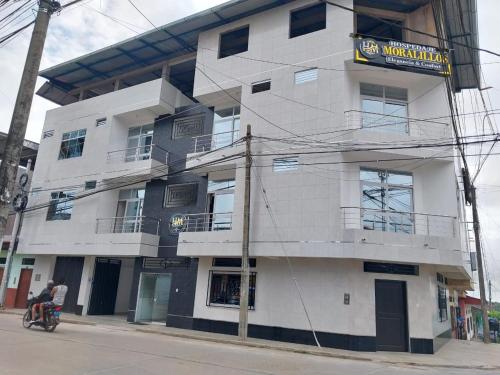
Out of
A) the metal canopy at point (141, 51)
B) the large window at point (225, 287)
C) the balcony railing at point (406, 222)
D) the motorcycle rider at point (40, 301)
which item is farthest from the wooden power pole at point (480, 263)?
the motorcycle rider at point (40, 301)

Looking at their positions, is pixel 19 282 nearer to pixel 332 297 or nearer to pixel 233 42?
pixel 233 42

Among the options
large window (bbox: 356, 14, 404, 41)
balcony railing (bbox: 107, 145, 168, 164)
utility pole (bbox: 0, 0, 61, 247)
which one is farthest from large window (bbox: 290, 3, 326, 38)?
utility pole (bbox: 0, 0, 61, 247)

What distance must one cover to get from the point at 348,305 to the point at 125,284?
45.2 feet

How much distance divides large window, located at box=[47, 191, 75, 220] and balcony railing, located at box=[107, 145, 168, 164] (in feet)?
10.0

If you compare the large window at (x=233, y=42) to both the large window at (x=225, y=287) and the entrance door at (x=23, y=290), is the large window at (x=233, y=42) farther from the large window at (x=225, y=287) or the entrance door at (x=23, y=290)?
the entrance door at (x=23, y=290)

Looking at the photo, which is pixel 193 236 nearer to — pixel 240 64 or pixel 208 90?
pixel 208 90

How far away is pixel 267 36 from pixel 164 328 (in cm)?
1280

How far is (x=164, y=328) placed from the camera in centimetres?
1628

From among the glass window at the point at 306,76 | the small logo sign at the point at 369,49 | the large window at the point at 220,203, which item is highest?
the small logo sign at the point at 369,49

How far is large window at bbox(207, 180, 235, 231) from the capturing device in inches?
659

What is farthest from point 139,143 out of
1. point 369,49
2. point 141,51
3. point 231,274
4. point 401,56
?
point 401,56

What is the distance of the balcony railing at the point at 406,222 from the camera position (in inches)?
562

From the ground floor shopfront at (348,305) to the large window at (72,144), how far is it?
12.9 m

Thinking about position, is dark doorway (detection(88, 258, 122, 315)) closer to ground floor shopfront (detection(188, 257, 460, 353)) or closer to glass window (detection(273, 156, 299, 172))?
ground floor shopfront (detection(188, 257, 460, 353))
